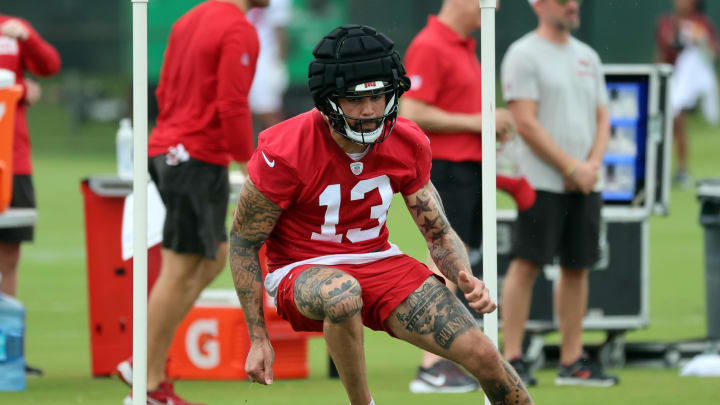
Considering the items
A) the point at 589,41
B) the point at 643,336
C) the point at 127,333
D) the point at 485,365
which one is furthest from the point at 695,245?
the point at 485,365

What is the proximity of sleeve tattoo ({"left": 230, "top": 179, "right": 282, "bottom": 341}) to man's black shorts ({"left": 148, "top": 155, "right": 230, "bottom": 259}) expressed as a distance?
133 centimetres

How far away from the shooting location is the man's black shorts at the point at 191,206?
5.89 m

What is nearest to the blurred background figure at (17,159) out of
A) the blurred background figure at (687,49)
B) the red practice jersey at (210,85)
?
the red practice jersey at (210,85)

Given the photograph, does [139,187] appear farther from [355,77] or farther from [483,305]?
[483,305]

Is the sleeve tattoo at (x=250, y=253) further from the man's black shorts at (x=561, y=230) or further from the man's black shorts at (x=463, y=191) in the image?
the man's black shorts at (x=561, y=230)

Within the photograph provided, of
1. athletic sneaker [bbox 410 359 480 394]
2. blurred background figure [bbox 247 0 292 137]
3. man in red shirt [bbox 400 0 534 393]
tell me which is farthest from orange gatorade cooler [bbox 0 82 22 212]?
blurred background figure [bbox 247 0 292 137]

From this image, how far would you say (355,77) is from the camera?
4.30 meters

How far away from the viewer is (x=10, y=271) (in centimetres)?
714

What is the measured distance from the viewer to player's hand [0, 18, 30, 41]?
23.1 feet

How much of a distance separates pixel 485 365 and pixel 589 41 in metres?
2.88

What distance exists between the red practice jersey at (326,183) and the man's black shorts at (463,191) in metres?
1.12

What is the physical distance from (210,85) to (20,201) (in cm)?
171

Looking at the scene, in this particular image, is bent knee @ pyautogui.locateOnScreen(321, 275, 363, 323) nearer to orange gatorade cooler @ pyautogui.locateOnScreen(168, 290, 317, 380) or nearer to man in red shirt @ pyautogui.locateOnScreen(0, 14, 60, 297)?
orange gatorade cooler @ pyautogui.locateOnScreen(168, 290, 317, 380)

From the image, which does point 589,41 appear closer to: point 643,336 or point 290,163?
point 643,336
